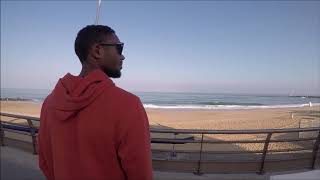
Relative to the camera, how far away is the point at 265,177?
4.42 m

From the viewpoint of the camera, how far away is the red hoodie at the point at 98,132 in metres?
1.25

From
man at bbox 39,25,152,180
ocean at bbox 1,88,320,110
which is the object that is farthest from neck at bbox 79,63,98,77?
ocean at bbox 1,88,320,110

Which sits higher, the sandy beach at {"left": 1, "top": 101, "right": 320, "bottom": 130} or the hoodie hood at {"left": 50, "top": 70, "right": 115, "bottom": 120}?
the hoodie hood at {"left": 50, "top": 70, "right": 115, "bottom": 120}

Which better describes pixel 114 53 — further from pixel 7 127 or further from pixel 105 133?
pixel 7 127

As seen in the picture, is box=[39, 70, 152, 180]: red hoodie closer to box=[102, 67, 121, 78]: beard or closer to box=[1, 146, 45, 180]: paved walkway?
box=[102, 67, 121, 78]: beard

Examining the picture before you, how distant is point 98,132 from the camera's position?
1272 mm

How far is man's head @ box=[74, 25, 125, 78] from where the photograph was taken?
145cm

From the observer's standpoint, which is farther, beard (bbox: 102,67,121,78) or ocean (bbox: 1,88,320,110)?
ocean (bbox: 1,88,320,110)

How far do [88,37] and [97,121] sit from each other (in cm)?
40

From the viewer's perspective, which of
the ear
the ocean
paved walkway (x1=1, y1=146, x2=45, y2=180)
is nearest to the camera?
the ear

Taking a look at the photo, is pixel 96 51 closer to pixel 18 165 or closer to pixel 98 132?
pixel 98 132

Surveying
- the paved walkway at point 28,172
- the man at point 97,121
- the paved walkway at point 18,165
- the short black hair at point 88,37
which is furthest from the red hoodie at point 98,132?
the paved walkway at point 18,165

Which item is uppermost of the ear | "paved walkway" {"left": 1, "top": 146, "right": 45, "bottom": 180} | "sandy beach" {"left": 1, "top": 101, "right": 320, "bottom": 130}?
the ear

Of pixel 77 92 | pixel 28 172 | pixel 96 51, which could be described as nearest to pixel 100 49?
pixel 96 51
